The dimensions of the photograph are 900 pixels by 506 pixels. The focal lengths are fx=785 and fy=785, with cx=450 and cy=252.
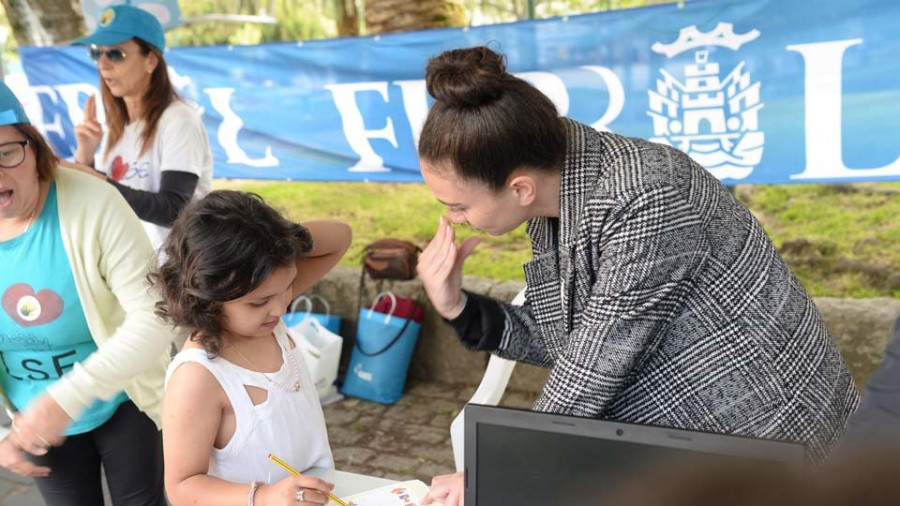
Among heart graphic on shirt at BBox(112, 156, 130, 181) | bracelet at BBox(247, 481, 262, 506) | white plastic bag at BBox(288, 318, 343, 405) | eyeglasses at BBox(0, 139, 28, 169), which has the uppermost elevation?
eyeglasses at BBox(0, 139, 28, 169)

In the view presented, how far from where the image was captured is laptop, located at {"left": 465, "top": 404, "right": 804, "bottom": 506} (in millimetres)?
1025

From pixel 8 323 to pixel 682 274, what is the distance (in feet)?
5.28

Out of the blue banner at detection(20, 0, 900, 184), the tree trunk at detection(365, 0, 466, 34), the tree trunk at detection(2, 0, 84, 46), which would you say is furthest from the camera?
the tree trunk at detection(365, 0, 466, 34)

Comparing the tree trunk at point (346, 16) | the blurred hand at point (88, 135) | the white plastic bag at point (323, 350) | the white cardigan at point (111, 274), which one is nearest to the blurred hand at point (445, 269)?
the white cardigan at point (111, 274)

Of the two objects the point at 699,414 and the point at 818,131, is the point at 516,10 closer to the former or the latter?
the point at 818,131

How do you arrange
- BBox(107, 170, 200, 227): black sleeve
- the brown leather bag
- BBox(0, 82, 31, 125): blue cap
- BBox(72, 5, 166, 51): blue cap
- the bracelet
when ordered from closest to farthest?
1. the bracelet
2. BBox(0, 82, 31, 125): blue cap
3. BBox(107, 170, 200, 227): black sleeve
4. BBox(72, 5, 166, 51): blue cap
5. the brown leather bag

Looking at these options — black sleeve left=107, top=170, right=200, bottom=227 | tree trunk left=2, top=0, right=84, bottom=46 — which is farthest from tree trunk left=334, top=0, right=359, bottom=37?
black sleeve left=107, top=170, right=200, bottom=227

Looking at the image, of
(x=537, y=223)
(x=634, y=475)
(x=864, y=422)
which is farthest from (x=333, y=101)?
(x=864, y=422)

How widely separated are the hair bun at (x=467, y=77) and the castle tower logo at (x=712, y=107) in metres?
2.19

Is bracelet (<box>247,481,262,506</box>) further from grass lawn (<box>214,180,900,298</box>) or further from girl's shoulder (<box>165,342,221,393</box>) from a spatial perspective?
grass lawn (<box>214,180,900,298</box>)

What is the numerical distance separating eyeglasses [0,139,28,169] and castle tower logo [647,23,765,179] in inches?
102

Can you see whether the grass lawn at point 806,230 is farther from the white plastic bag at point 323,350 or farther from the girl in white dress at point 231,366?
the girl in white dress at point 231,366

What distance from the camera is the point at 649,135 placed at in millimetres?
3543

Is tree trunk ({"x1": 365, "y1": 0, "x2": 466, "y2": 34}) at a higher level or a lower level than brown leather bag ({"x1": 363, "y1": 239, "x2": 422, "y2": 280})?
higher
